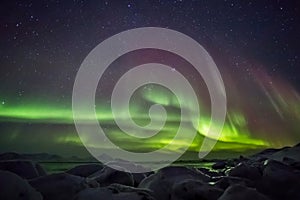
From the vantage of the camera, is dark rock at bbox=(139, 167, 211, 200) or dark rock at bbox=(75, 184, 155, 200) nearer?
dark rock at bbox=(75, 184, 155, 200)

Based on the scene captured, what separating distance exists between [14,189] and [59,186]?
1909mm

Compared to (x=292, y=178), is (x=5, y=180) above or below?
above

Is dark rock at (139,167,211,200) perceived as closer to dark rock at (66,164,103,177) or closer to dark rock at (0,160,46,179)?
dark rock at (0,160,46,179)

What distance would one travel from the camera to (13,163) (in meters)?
11.8

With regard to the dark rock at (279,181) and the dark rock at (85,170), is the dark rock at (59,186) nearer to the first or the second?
the dark rock at (85,170)

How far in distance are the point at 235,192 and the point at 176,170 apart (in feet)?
14.5

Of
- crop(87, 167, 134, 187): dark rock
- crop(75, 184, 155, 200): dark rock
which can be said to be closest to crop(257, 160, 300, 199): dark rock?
crop(87, 167, 134, 187): dark rock

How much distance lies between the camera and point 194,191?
9883 millimetres

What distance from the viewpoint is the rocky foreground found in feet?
25.6

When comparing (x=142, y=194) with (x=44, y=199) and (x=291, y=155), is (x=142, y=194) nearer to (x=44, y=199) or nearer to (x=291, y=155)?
(x=44, y=199)

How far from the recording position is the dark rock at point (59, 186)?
350 inches

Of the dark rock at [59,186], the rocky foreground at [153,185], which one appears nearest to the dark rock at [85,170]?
the rocky foreground at [153,185]

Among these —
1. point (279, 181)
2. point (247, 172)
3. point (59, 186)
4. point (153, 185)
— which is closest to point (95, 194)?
point (59, 186)

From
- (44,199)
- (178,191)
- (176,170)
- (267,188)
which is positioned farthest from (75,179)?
(267,188)
